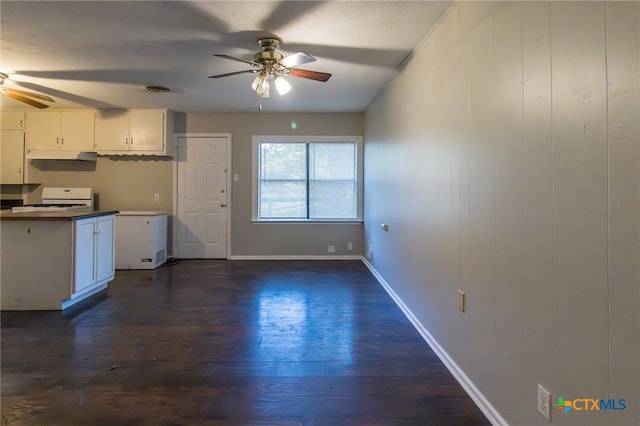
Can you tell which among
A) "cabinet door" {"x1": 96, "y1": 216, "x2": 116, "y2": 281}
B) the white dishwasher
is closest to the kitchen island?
"cabinet door" {"x1": 96, "y1": 216, "x2": 116, "y2": 281}

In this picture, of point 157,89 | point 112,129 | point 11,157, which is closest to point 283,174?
point 157,89

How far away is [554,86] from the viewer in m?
1.26

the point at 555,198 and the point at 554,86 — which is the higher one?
the point at 554,86

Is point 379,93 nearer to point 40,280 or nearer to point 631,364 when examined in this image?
point 631,364

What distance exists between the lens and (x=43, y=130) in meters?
5.27

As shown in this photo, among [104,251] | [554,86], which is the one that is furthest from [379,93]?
[104,251]

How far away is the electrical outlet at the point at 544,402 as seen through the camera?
4.26 feet

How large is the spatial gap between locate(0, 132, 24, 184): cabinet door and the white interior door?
237 centimetres

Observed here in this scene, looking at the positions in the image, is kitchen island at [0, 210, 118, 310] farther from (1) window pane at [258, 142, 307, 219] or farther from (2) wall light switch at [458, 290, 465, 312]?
(2) wall light switch at [458, 290, 465, 312]

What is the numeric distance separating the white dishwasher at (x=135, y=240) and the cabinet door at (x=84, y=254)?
1.38 metres

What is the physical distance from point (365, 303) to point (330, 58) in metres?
2.43

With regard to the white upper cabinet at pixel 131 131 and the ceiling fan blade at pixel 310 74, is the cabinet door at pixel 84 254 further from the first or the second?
the ceiling fan blade at pixel 310 74

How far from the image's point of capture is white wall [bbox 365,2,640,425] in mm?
999

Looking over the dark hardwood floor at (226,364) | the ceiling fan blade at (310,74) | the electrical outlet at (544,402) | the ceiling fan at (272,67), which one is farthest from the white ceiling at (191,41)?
the dark hardwood floor at (226,364)
